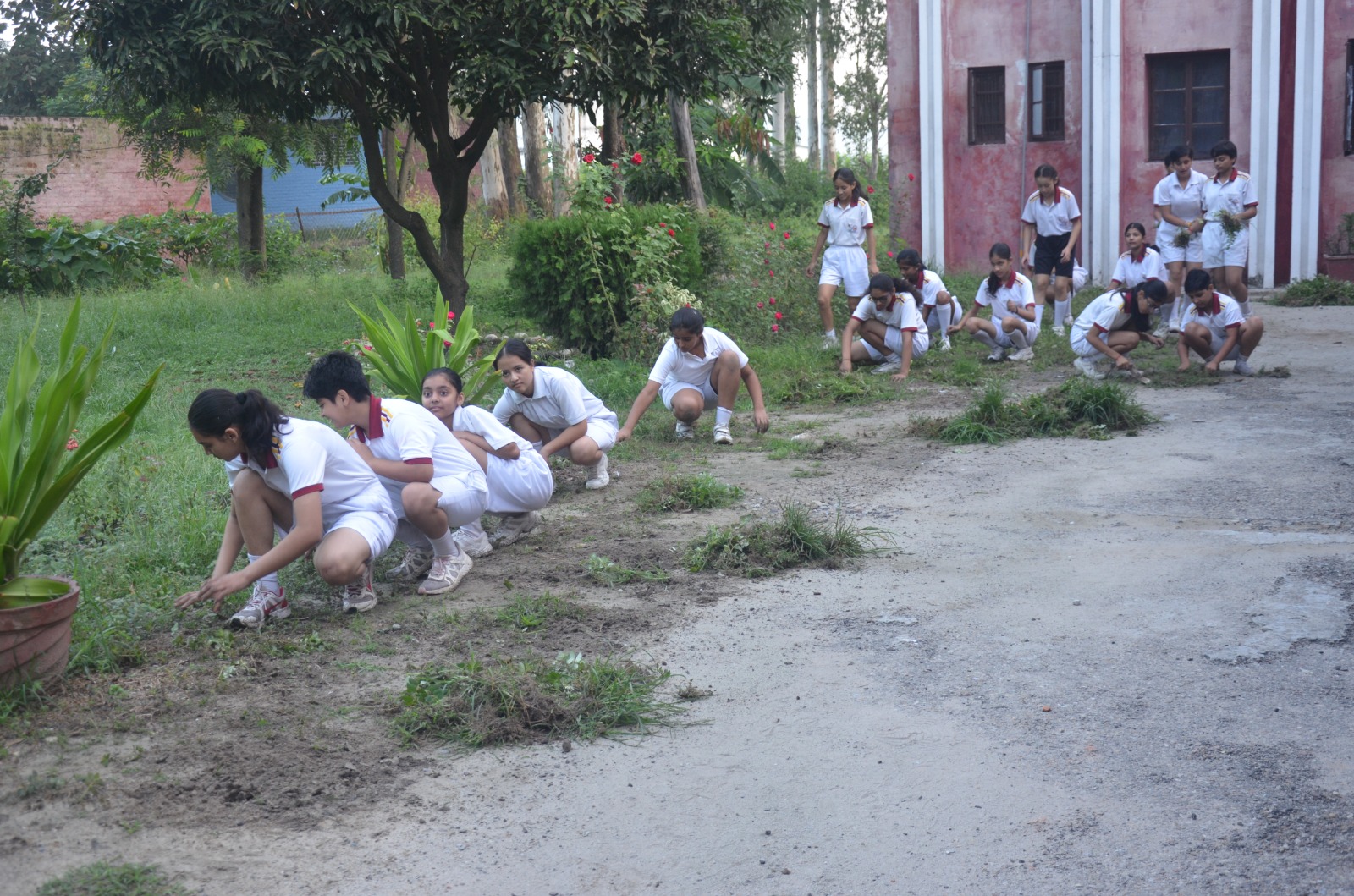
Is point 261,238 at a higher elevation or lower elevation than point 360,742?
higher

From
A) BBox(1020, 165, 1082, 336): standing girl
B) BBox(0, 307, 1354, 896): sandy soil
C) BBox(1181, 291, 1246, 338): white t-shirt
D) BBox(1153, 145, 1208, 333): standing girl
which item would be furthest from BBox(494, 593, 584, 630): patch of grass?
BBox(1153, 145, 1208, 333): standing girl

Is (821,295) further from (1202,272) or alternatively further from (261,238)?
(261,238)

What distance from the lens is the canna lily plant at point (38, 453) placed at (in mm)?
4148

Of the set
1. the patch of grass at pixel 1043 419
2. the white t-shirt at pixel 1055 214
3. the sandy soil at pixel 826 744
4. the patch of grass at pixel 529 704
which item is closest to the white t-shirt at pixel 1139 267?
the white t-shirt at pixel 1055 214

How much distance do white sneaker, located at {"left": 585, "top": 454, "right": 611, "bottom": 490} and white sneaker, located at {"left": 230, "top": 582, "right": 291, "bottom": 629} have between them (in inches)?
99.2

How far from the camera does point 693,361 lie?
8.41 m

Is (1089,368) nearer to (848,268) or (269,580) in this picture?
(848,268)

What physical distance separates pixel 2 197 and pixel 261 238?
4.72m

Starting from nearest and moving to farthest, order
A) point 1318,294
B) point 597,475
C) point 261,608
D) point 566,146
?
point 261,608
point 597,475
point 1318,294
point 566,146

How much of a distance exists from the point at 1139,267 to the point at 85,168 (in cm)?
2444

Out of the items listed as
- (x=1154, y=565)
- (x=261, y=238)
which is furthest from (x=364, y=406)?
(x=261, y=238)

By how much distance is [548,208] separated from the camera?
2080cm

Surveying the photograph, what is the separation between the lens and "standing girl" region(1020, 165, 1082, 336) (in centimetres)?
1250

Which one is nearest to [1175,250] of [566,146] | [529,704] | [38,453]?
[529,704]
